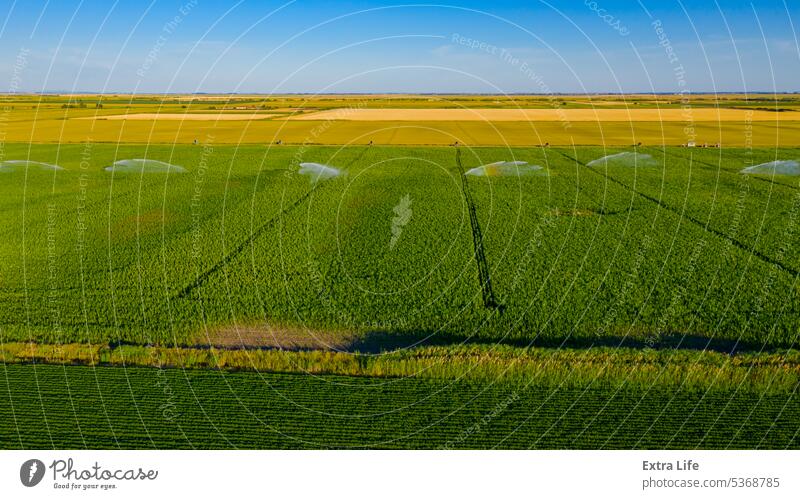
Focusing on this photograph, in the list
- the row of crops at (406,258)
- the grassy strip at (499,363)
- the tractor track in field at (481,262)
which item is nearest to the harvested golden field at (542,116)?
the row of crops at (406,258)

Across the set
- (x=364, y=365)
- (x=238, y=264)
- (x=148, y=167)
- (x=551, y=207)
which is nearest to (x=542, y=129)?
(x=551, y=207)

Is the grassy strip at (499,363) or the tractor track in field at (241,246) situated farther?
the tractor track in field at (241,246)

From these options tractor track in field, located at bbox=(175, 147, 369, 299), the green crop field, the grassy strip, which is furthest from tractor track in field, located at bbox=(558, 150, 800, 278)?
tractor track in field, located at bbox=(175, 147, 369, 299)

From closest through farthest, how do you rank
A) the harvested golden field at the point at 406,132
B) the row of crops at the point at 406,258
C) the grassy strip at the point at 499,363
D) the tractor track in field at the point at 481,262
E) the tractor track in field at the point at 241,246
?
the grassy strip at the point at 499,363 → the row of crops at the point at 406,258 → the tractor track in field at the point at 481,262 → the tractor track in field at the point at 241,246 → the harvested golden field at the point at 406,132

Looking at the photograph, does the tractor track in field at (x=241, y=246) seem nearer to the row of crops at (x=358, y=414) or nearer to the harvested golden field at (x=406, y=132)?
the row of crops at (x=358, y=414)

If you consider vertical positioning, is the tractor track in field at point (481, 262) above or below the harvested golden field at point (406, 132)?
below

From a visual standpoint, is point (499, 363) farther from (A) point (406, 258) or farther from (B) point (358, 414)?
(A) point (406, 258)

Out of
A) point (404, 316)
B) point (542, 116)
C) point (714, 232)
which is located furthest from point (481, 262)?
point (542, 116)
